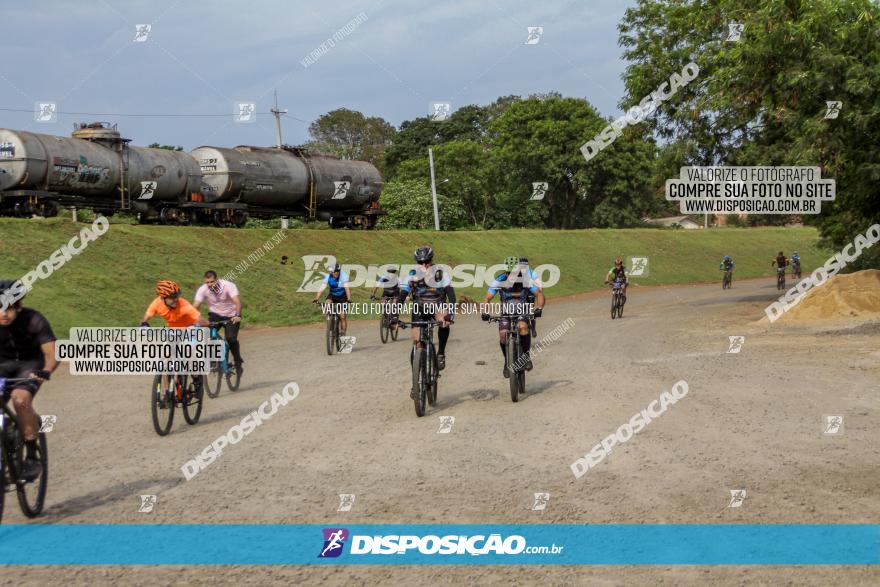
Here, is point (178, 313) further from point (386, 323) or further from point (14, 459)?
point (386, 323)

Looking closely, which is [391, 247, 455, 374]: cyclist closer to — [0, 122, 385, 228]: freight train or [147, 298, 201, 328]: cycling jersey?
[147, 298, 201, 328]: cycling jersey

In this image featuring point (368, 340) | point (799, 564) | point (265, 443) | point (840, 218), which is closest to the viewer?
point (799, 564)

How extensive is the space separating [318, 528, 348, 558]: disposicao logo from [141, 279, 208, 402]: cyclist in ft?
16.2

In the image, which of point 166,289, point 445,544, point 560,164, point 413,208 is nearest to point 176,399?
point 166,289

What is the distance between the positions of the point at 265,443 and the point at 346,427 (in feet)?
3.91

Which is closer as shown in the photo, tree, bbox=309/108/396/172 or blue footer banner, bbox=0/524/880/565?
blue footer banner, bbox=0/524/880/565

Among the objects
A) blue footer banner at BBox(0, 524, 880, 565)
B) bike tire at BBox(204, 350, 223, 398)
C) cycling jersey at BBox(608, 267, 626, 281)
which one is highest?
cycling jersey at BBox(608, 267, 626, 281)

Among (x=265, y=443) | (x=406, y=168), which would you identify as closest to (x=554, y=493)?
(x=265, y=443)

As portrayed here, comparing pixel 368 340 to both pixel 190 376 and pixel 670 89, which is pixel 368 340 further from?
pixel 670 89

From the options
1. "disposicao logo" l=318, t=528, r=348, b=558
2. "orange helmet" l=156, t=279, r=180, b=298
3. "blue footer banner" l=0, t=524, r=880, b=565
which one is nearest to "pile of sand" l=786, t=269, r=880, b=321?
"orange helmet" l=156, t=279, r=180, b=298

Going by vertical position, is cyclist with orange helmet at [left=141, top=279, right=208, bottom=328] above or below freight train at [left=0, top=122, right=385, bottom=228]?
below

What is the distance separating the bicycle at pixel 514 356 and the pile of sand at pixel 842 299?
44.0 feet

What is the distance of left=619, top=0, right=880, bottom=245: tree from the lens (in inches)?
893

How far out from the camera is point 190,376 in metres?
A: 11.2
